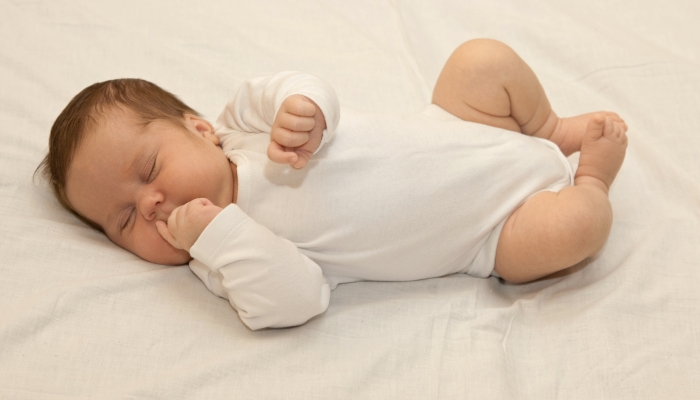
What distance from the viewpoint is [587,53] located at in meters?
1.76

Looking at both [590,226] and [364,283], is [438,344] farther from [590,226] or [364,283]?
[590,226]

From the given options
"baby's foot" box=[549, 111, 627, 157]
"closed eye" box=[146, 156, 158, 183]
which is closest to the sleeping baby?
"closed eye" box=[146, 156, 158, 183]

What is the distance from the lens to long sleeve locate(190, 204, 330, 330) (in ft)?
3.59

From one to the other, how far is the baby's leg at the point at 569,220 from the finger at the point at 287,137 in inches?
20.0

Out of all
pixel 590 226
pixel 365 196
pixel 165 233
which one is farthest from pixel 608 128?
pixel 165 233

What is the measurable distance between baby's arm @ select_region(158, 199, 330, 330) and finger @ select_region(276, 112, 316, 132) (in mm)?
179

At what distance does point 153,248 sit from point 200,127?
0.97 feet

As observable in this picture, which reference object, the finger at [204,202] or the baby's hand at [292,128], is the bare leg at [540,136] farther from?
the finger at [204,202]

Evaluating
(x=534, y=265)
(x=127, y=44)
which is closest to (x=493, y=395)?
(x=534, y=265)

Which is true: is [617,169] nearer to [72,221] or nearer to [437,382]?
[437,382]

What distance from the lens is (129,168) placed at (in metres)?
1.19

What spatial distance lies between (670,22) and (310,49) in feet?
3.53

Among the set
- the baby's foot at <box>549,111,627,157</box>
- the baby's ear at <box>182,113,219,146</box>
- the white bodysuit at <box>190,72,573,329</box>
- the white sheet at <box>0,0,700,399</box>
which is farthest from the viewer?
the baby's foot at <box>549,111,627,157</box>

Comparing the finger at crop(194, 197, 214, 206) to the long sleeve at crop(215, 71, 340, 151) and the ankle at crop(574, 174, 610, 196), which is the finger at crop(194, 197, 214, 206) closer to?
the long sleeve at crop(215, 71, 340, 151)
